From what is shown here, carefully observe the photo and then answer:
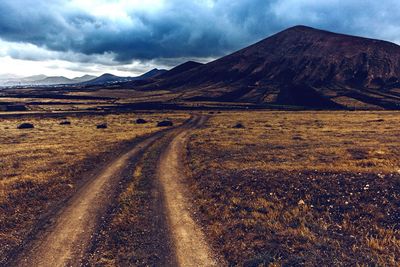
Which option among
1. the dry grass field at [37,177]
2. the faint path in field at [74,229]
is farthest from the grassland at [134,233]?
the dry grass field at [37,177]

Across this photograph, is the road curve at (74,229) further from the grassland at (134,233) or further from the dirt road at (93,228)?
the grassland at (134,233)

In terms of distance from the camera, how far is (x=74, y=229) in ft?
47.1

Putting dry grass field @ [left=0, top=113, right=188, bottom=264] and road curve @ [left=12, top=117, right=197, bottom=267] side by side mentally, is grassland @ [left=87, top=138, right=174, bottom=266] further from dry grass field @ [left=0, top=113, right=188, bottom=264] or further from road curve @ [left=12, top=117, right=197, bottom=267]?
dry grass field @ [left=0, top=113, right=188, bottom=264]

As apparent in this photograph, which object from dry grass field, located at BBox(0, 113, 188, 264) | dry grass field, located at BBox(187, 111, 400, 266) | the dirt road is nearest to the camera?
dry grass field, located at BBox(187, 111, 400, 266)

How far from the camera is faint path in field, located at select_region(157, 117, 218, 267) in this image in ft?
38.6

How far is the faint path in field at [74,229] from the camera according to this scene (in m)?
11.8

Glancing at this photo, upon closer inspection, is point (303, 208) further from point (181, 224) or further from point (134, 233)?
point (134, 233)

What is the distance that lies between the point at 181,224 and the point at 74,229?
5211 mm

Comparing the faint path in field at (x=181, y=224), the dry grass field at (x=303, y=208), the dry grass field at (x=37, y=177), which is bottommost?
the dry grass field at (x=37, y=177)

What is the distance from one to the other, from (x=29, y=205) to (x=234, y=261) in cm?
1300

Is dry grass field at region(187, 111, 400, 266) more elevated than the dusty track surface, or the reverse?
dry grass field at region(187, 111, 400, 266)

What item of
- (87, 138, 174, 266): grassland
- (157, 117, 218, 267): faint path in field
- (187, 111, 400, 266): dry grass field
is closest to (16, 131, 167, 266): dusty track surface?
(87, 138, 174, 266): grassland

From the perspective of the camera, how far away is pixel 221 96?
194250mm

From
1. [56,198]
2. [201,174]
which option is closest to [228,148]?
[201,174]
